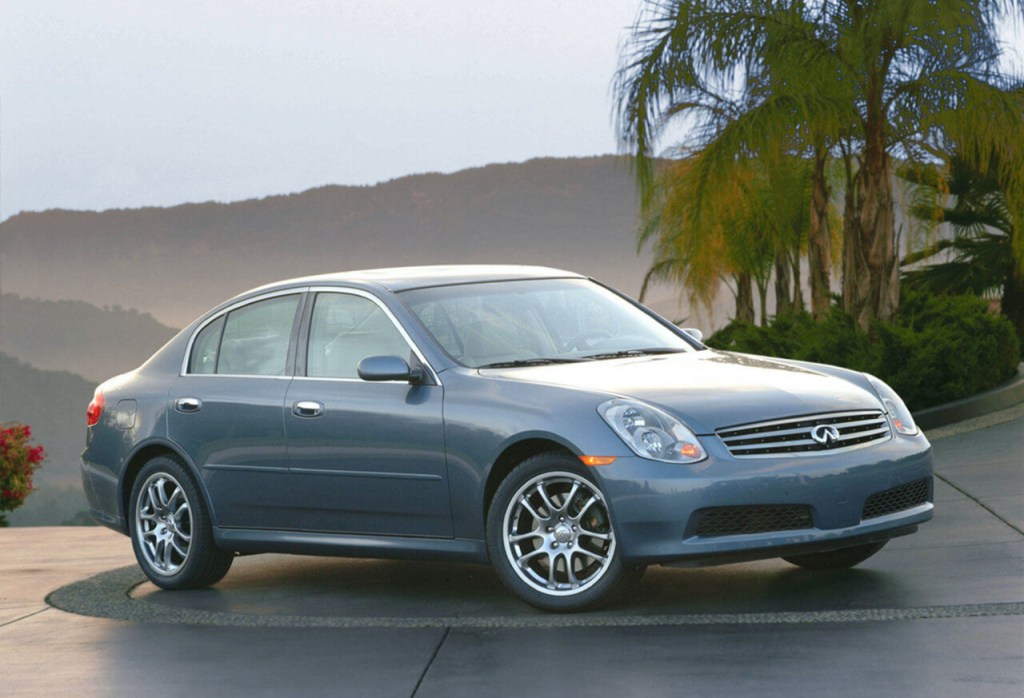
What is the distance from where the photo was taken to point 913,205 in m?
A: 33.6

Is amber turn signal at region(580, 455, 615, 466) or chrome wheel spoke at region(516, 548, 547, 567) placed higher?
amber turn signal at region(580, 455, 615, 466)

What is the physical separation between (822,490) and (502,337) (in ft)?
6.21

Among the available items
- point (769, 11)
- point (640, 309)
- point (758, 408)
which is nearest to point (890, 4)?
point (769, 11)

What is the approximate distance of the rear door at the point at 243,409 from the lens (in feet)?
27.6

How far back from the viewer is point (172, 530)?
9031 millimetres

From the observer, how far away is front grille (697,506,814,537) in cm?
686

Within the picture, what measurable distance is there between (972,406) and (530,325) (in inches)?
383

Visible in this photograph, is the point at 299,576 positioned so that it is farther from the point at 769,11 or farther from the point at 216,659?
the point at 769,11

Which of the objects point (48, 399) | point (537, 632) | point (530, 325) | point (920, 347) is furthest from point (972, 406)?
point (48, 399)

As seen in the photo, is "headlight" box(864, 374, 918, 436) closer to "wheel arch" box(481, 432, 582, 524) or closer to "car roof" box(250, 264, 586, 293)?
"wheel arch" box(481, 432, 582, 524)

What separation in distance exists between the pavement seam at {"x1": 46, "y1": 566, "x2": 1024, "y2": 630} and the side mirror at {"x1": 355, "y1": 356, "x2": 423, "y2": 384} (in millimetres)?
1147

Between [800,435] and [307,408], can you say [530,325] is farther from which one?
[800,435]

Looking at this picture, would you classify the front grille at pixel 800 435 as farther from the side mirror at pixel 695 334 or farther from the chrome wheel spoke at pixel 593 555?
the side mirror at pixel 695 334

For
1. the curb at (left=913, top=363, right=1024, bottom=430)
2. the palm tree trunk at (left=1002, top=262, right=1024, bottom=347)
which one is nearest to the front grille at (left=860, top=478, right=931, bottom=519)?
the curb at (left=913, top=363, right=1024, bottom=430)
